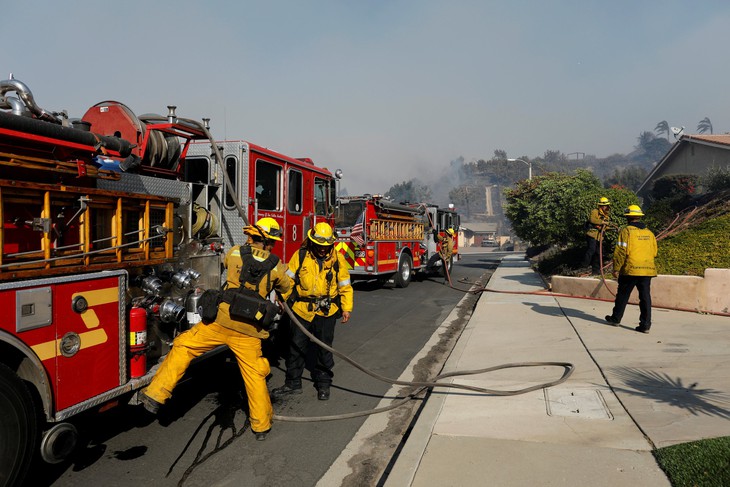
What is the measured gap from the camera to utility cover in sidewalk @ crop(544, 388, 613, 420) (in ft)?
14.4

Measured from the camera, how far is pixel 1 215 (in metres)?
2.94

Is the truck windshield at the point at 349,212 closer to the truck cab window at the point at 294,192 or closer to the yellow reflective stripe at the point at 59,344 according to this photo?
the truck cab window at the point at 294,192

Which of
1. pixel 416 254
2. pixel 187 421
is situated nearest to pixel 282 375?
pixel 187 421

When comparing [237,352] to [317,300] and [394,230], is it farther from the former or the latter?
[394,230]

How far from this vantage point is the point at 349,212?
43.2 ft

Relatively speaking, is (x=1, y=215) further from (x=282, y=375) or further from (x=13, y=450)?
(x=282, y=375)

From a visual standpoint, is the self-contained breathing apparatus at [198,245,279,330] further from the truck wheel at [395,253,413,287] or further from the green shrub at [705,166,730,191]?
the green shrub at [705,166,730,191]

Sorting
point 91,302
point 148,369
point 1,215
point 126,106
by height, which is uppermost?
point 126,106

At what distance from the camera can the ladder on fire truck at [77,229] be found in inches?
122

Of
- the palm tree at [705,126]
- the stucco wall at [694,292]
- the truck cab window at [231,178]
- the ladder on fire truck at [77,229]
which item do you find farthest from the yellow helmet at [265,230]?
the palm tree at [705,126]

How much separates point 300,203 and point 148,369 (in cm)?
364

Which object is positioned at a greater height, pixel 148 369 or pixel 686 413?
pixel 148 369

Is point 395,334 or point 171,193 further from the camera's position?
point 395,334

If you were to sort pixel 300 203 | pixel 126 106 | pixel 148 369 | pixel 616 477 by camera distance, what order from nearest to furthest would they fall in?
1. pixel 616 477
2. pixel 148 369
3. pixel 126 106
4. pixel 300 203
